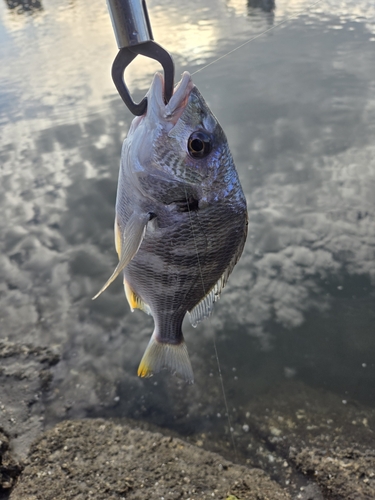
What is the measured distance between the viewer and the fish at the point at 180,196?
166cm

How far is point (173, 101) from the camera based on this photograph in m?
1.64

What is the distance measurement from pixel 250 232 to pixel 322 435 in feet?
7.65

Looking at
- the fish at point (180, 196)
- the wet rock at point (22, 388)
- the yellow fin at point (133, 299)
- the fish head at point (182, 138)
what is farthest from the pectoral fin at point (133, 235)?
the wet rock at point (22, 388)

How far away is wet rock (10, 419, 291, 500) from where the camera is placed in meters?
2.39

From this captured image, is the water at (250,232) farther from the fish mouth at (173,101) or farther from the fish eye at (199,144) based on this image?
the fish mouth at (173,101)

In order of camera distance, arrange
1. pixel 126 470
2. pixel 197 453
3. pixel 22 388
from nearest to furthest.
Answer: pixel 126 470 < pixel 197 453 < pixel 22 388

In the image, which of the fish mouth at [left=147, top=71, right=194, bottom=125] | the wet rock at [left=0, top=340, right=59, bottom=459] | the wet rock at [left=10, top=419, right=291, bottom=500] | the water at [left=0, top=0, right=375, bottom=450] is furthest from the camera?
the water at [left=0, top=0, right=375, bottom=450]

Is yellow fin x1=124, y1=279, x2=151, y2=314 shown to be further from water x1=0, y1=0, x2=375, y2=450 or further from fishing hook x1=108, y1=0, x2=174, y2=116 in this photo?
water x1=0, y1=0, x2=375, y2=450

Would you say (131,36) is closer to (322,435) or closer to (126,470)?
(126,470)

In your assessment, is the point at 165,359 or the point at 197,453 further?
the point at 197,453

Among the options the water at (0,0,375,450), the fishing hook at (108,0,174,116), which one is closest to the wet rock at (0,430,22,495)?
the water at (0,0,375,450)

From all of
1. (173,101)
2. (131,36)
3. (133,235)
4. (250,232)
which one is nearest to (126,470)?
(133,235)

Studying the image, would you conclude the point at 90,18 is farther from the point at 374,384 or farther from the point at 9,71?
the point at 374,384

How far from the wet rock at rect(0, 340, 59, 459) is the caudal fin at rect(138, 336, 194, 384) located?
1.33 m
